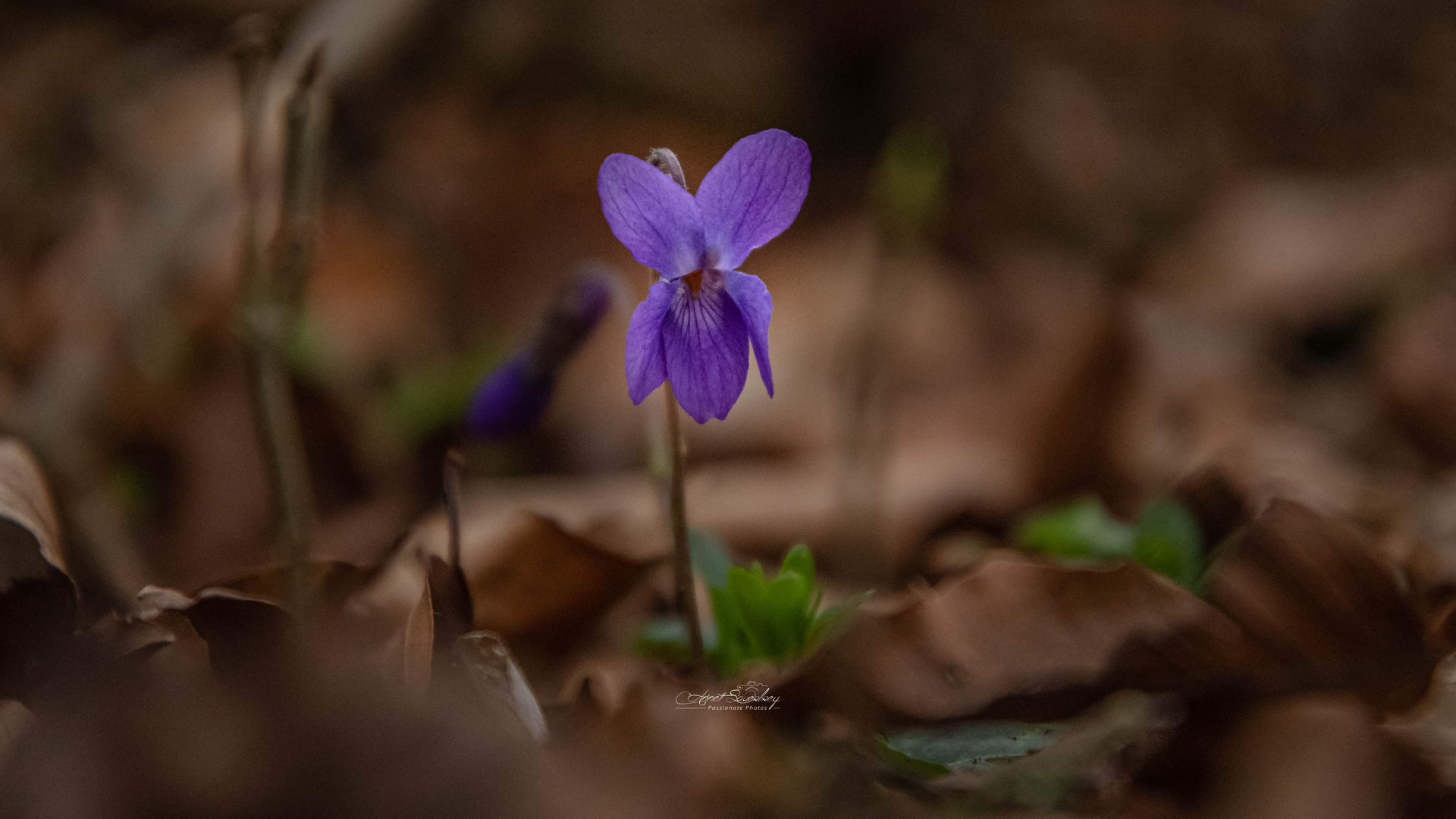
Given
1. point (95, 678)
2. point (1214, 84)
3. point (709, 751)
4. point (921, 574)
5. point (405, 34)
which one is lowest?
point (921, 574)

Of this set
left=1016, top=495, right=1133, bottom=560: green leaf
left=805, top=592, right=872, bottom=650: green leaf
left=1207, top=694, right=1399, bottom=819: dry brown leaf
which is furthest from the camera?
left=1016, top=495, right=1133, bottom=560: green leaf

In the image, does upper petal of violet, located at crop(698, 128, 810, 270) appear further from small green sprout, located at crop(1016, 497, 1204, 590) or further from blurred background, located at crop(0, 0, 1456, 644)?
small green sprout, located at crop(1016, 497, 1204, 590)

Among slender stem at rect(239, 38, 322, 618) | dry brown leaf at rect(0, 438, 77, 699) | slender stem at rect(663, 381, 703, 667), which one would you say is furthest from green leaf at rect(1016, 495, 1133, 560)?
dry brown leaf at rect(0, 438, 77, 699)

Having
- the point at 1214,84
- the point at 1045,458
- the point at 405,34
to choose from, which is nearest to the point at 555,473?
the point at 1045,458

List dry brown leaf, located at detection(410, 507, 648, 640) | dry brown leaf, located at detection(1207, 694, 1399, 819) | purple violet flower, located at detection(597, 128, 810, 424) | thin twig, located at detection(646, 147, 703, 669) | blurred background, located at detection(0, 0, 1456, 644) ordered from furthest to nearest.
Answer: blurred background, located at detection(0, 0, 1456, 644)
dry brown leaf, located at detection(410, 507, 648, 640)
thin twig, located at detection(646, 147, 703, 669)
purple violet flower, located at detection(597, 128, 810, 424)
dry brown leaf, located at detection(1207, 694, 1399, 819)

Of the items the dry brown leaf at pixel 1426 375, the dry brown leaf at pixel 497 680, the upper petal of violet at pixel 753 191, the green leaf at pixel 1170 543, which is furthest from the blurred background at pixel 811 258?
the dry brown leaf at pixel 497 680

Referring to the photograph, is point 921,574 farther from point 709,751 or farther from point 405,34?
point 405,34

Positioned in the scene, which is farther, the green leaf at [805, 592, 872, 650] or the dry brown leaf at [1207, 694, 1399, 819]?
the green leaf at [805, 592, 872, 650]
